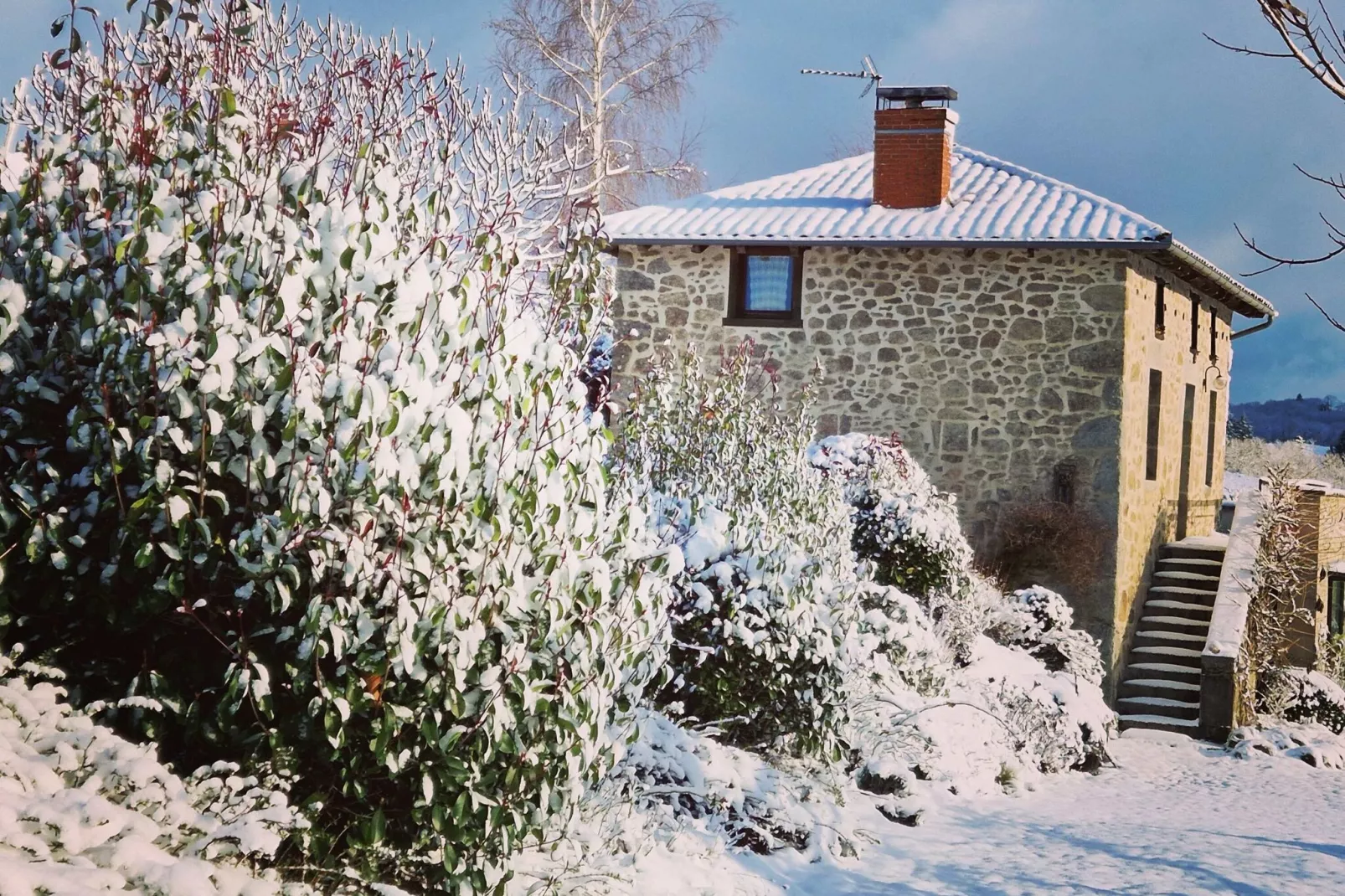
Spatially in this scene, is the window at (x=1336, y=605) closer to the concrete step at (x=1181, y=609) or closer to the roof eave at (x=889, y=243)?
the concrete step at (x=1181, y=609)

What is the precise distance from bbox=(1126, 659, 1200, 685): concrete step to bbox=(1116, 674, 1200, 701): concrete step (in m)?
0.10

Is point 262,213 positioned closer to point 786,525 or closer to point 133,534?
point 133,534

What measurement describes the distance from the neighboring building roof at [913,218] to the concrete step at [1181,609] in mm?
3795

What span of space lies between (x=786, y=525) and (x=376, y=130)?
12.1ft

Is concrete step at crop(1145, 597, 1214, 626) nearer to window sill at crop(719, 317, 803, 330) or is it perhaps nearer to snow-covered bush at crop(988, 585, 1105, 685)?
snow-covered bush at crop(988, 585, 1105, 685)

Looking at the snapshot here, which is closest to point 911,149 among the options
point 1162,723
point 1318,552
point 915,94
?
point 915,94

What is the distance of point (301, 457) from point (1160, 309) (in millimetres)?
13040

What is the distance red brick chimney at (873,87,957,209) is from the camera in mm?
13859

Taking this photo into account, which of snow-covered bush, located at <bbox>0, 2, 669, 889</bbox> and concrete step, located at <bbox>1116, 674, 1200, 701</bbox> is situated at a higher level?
snow-covered bush, located at <bbox>0, 2, 669, 889</bbox>

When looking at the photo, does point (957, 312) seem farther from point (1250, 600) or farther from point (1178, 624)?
point (1250, 600)

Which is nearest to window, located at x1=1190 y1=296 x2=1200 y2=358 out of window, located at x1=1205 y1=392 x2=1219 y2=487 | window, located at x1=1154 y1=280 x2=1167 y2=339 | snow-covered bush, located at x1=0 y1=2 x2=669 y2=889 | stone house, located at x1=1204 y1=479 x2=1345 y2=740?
window, located at x1=1205 y1=392 x2=1219 y2=487

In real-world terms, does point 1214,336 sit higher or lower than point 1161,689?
higher

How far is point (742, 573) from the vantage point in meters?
6.40

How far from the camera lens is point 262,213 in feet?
12.1
